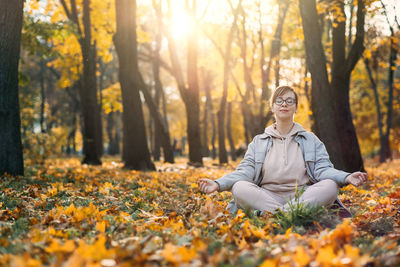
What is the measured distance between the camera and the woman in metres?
3.72

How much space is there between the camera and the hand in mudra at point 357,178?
324 centimetres

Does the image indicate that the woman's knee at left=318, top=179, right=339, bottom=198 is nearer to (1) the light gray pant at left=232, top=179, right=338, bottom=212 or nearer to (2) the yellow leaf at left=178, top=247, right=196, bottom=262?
(1) the light gray pant at left=232, top=179, right=338, bottom=212

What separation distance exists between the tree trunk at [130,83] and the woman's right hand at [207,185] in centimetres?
663

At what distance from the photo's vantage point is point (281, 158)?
402cm

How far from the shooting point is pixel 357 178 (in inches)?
130

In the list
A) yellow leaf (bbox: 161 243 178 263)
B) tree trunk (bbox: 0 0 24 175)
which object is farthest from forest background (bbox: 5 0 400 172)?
yellow leaf (bbox: 161 243 178 263)

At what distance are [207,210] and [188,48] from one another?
10399mm

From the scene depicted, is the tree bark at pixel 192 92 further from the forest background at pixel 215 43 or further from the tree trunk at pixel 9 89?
the tree trunk at pixel 9 89

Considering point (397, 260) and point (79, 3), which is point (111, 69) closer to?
point (79, 3)

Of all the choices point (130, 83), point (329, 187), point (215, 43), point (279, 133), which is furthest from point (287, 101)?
point (215, 43)

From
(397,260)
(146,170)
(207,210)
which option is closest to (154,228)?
(207,210)

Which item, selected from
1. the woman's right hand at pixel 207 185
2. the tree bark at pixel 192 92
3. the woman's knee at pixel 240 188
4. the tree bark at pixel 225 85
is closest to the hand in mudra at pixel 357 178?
the woman's knee at pixel 240 188

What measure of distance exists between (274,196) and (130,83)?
7.02 metres

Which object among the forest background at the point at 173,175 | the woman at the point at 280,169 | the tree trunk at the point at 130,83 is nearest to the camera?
the forest background at the point at 173,175
